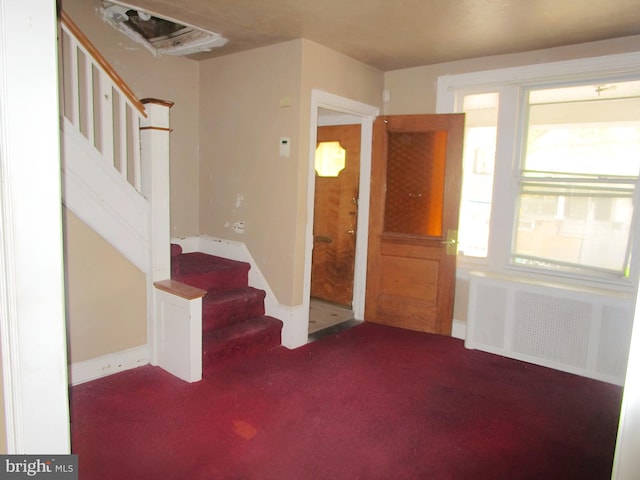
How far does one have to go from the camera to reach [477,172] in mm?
4020

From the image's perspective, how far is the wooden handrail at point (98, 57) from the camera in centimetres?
258

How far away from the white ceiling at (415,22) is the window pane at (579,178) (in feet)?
1.63

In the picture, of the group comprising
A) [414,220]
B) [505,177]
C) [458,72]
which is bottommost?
[414,220]

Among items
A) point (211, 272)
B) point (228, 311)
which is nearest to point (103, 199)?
Answer: point (211, 272)

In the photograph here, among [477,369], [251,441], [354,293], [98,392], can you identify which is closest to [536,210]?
[477,369]

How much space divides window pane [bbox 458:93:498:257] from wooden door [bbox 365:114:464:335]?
0.18 metres

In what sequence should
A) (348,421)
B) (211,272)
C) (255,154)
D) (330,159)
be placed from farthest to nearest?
(330,159) < (255,154) < (211,272) < (348,421)

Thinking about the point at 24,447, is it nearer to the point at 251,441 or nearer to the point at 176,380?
the point at 251,441

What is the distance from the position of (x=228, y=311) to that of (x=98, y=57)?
2070 mm

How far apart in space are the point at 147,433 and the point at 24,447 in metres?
1.31

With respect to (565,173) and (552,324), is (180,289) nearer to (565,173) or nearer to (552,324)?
(552,324)

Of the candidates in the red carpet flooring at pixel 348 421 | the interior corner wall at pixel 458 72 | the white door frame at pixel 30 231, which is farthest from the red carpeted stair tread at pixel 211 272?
the white door frame at pixel 30 231

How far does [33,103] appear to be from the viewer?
3.66 ft
